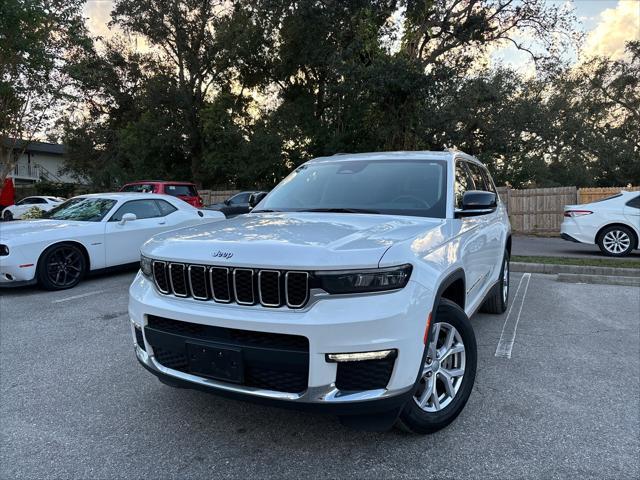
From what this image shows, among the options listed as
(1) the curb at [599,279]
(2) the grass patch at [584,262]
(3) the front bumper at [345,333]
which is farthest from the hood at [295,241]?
(2) the grass patch at [584,262]

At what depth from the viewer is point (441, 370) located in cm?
280

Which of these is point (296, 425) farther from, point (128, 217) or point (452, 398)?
Answer: point (128, 217)

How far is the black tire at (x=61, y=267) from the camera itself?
21.9 feet

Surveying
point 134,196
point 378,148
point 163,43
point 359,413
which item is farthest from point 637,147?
point 359,413

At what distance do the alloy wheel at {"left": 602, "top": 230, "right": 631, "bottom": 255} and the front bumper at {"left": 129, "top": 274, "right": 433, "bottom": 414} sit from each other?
10120 millimetres

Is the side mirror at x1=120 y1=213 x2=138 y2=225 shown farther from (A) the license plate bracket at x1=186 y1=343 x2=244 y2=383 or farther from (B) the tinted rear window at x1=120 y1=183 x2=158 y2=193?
(B) the tinted rear window at x1=120 y1=183 x2=158 y2=193

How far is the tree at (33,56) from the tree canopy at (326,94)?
102 centimetres

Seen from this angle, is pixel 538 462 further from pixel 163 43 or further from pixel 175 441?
pixel 163 43

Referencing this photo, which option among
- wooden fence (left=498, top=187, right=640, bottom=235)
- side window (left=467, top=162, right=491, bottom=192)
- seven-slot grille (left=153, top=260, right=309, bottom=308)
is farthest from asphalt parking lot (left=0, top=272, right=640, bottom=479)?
wooden fence (left=498, top=187, right=640, bottom=235)

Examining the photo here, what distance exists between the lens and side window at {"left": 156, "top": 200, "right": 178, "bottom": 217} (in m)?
8.67

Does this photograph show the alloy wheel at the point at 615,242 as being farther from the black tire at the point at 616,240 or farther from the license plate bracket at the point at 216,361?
the license plate bracket at the point at 216,361

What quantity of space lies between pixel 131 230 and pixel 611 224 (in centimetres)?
Answer: 1029

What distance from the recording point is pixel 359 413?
2.22 metres

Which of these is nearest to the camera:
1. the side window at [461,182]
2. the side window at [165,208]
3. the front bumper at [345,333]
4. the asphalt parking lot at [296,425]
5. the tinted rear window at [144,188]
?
the front bumper at [345,333]
